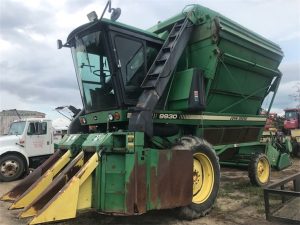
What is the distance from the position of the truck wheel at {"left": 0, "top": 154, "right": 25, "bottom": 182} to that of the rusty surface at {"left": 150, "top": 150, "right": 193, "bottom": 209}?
802 cm

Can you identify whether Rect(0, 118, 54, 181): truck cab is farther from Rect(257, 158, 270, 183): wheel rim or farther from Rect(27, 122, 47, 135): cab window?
Rect(257, 158, 270, 183): wheel rim

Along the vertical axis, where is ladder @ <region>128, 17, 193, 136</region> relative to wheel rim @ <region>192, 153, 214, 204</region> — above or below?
above

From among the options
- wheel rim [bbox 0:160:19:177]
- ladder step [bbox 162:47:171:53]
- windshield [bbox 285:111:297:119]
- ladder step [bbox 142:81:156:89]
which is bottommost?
wheel rim [bbox 0:160:19:177]

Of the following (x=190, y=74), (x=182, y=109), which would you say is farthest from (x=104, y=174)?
(x=190, y=74)

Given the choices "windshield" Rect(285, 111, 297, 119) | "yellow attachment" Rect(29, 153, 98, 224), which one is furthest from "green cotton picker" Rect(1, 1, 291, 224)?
"windshield" Rect(285, 111, 297, 119)

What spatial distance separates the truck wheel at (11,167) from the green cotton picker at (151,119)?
16.3 ft

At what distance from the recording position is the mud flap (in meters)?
4.62

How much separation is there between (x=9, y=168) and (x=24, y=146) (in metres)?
0.95

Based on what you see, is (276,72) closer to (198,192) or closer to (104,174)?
(198,192)

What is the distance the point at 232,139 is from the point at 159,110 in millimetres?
2440

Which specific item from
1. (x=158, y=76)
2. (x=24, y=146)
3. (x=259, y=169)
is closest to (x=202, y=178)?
(x=158, y=76)

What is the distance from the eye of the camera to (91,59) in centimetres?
664

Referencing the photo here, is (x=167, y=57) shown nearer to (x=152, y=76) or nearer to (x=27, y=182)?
(x=152, y=76)

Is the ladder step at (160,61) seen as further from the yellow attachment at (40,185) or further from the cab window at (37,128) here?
the cab window at (37,128)
